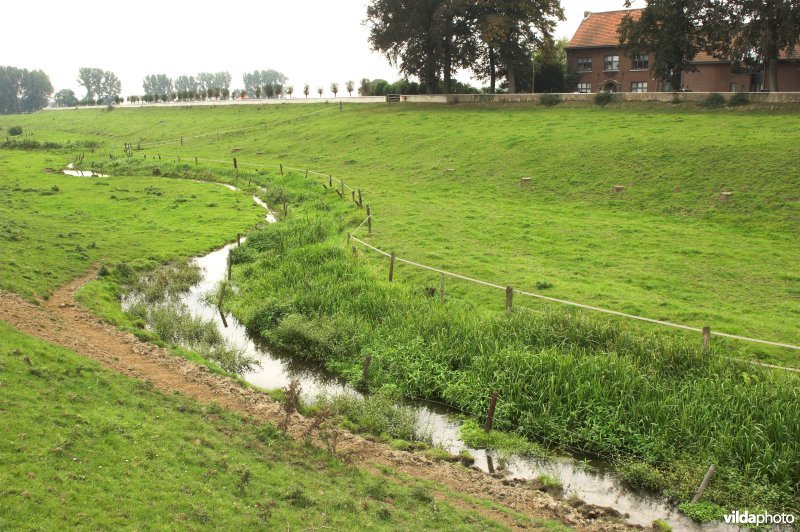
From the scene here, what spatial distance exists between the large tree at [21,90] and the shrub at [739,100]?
169 m

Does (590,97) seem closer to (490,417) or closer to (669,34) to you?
(669,34)

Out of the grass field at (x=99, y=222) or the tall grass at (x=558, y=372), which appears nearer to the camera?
the tall grass at (x=558, y=372)

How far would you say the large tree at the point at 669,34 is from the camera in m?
50.0

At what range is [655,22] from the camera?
51.7 meters

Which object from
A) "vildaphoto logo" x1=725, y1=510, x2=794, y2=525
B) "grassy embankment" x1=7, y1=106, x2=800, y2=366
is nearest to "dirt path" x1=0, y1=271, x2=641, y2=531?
"vildaphoto logo" x1=725, y1=510, x2=794, y2=525

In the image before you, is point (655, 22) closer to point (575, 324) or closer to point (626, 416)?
point (575, 324)

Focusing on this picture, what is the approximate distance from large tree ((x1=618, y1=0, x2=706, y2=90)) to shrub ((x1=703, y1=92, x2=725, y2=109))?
4.75 m

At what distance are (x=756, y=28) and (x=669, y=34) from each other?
245 inches

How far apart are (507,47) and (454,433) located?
5098 cm

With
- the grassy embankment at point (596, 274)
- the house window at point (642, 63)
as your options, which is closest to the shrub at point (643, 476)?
the grassy embankment at point (596, 274)

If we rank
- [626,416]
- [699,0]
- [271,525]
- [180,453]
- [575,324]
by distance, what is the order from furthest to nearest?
[699,0] → [575,324] → [626,416] → [180,453] → [271,525]

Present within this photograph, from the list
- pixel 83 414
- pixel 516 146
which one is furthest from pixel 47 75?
pixel 83 414

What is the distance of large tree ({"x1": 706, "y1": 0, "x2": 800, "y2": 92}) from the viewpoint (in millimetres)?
44281

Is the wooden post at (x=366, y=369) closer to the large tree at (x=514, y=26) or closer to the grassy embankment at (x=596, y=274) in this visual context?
the grassy embankment at (x=596, y=274)
